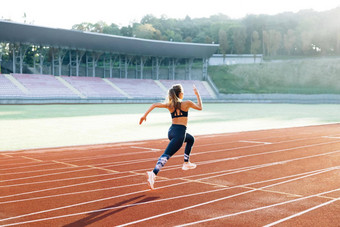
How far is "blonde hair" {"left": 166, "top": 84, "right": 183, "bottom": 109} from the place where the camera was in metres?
6.73

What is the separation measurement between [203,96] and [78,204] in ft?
184

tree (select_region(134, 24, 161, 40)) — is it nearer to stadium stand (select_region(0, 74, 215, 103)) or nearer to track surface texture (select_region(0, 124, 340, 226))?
stadium stand (select_region(0, 74, 215, 103))

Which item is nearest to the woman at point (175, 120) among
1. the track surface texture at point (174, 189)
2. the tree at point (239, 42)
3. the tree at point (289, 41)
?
the track surface texture at point (174, 189)

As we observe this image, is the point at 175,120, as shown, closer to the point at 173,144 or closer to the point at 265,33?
the point at 173,144

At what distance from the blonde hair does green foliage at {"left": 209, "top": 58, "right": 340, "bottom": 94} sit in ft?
205

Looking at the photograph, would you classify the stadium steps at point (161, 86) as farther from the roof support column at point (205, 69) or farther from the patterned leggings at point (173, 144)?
the patterned leggings at point (173, 144)

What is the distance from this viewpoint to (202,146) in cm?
1269

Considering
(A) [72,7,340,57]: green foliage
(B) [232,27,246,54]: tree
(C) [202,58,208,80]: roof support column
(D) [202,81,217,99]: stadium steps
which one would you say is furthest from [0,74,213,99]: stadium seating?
(B) [232,27,246,54]: tree

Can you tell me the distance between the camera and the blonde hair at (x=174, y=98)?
673cm

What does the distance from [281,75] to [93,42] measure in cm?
3865

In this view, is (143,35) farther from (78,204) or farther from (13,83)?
(78,204)

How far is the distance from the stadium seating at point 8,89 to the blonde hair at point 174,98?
3967 cm

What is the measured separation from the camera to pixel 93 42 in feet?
187

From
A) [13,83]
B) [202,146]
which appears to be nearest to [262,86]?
[13,83]
